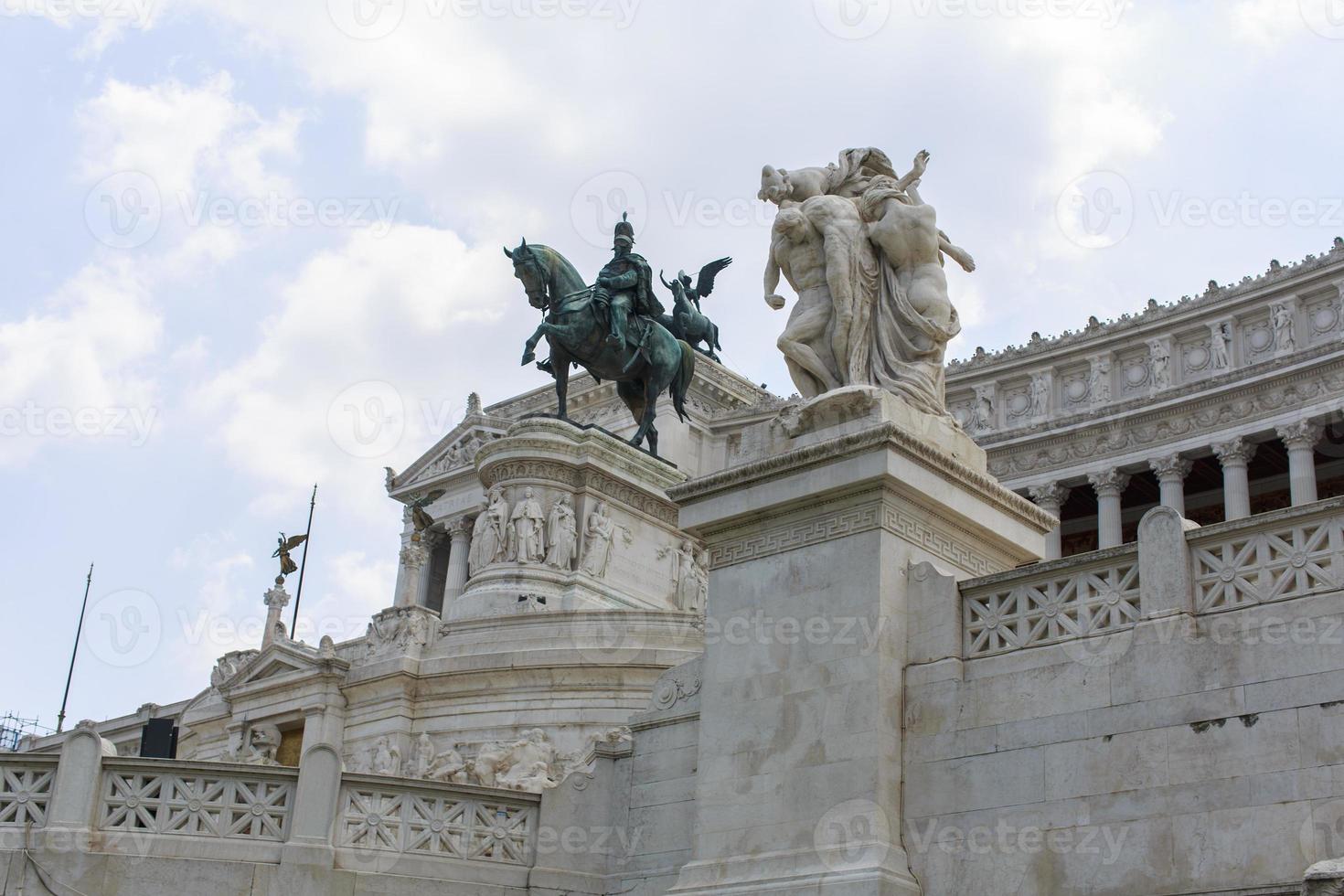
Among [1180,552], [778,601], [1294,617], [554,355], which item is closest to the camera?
[1294,617]

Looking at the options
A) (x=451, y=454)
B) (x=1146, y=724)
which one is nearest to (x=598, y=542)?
(x=1146, y=724)

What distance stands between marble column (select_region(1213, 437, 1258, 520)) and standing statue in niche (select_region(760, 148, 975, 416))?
42.0 m

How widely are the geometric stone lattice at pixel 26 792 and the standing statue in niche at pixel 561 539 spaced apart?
62.4ft

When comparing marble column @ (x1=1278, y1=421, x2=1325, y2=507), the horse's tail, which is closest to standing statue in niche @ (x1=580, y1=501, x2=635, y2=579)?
the horse's tail

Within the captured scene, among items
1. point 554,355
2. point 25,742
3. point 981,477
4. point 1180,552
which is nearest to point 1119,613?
point 1180,552

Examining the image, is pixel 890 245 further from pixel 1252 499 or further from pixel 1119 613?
pixel 1252 499

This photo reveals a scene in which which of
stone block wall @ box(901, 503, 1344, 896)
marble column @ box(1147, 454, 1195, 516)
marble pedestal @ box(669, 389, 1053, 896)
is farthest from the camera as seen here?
marble column @ box(1147, 454, 1195, 516)

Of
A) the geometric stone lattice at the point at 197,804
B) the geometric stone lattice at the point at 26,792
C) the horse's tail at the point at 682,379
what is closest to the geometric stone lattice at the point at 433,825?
the geometric stone lattice at the point at 197,804

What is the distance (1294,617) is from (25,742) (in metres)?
41.6

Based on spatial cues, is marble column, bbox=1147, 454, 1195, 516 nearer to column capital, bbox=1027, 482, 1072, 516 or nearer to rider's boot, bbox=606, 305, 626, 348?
column capital, bbox=1027, 482, 1072, 516

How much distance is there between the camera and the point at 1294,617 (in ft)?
33.4

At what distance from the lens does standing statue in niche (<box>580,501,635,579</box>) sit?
31.9m

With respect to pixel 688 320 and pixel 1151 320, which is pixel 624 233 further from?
pixel 1151 320

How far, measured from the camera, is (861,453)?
489 inches
